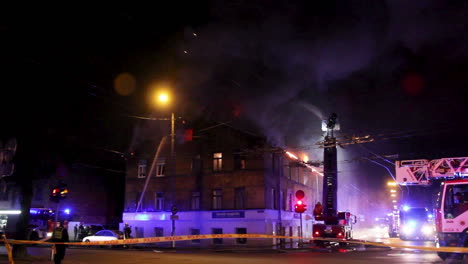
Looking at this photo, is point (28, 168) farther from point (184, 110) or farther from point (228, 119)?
point (228, 119)

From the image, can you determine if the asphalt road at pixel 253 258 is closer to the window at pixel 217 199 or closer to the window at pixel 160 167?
the window at pixel 217 199

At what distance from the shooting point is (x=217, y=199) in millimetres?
32812

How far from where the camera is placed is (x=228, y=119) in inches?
1251

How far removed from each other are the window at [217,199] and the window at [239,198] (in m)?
1.38

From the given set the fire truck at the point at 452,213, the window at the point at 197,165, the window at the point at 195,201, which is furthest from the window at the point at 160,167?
the fire truck at the point at 452,213

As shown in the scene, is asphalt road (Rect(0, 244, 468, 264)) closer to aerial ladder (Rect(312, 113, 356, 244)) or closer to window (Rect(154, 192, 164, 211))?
aerial ladder (Rect(312, 113, 356, 244))

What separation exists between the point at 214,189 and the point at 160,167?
20.1 feet

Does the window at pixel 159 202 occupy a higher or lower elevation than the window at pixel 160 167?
lower

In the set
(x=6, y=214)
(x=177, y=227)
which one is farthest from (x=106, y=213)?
(x=177, y=227)

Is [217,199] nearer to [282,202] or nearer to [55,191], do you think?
[282,202]

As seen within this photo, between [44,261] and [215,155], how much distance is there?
19271 millimetres

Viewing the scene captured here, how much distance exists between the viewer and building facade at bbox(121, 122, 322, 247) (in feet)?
102

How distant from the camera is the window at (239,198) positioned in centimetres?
3173

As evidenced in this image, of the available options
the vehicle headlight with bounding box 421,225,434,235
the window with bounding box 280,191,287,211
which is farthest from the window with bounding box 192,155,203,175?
the vehicle headlight with bounding box 421,225,434,235
